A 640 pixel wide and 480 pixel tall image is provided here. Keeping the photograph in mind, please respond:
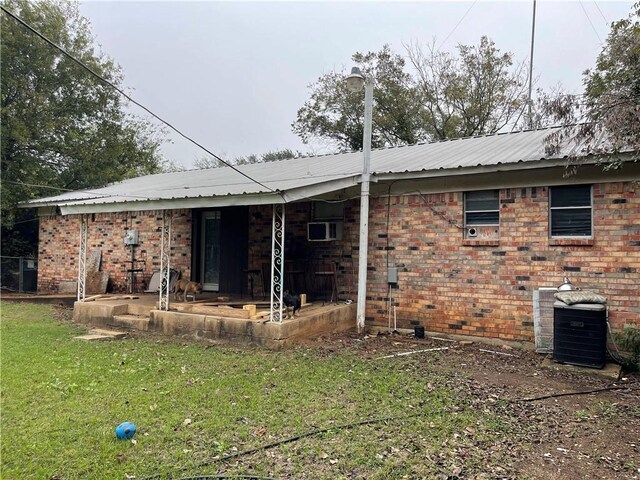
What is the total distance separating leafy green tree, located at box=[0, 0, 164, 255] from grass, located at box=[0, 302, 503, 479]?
35.3 feet

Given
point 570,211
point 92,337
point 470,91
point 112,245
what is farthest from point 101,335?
point 470,91

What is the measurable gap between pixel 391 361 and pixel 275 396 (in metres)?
2.11

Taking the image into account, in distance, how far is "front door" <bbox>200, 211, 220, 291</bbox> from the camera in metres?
11.2

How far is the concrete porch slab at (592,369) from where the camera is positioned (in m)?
5.58

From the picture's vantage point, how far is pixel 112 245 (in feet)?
42.0

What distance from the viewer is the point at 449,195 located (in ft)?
25.6

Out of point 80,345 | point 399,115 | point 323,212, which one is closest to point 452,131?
point 399,115

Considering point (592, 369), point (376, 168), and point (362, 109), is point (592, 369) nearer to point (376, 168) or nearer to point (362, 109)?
point (376, 168)

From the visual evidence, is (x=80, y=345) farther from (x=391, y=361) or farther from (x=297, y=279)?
(x=391, y=361)

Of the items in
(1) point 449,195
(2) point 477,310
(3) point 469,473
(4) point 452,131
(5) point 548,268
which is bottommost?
(3) point 469,473

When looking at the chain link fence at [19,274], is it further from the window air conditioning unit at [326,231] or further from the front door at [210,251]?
the window air conditioning unit at [326,231]

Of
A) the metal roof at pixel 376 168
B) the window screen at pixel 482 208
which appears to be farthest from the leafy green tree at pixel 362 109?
the window screen at pixel 482 208

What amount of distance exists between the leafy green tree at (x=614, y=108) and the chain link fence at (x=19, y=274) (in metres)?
15.2

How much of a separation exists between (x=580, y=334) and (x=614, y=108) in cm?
293
